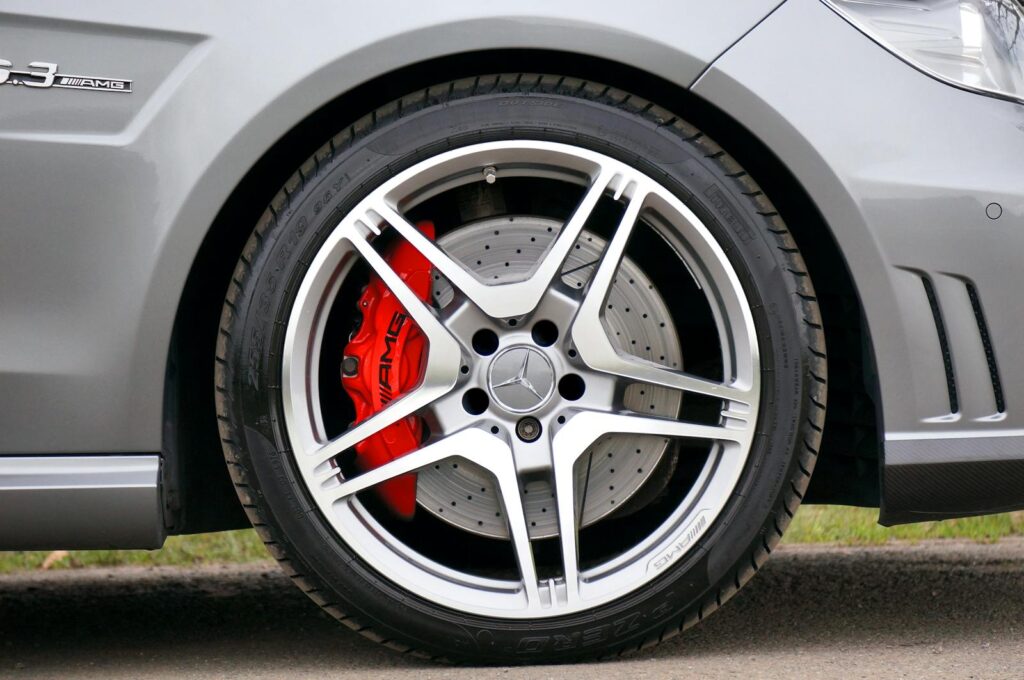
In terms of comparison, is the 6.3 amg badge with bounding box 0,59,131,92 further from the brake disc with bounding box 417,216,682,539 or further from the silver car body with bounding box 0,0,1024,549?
the brake disc with bounding box 417,216,682,539

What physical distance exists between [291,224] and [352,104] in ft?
0.80

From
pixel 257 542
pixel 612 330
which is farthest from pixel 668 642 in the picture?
pixel 257 542

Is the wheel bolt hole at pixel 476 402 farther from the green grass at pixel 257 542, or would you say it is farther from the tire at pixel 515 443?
the green grass at pixel 257 542

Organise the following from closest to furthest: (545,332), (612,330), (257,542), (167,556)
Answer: (545,332) < (612,330) < (167,556) < (257,542)

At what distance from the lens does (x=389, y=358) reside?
189 cm

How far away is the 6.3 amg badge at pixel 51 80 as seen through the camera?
5.57ft

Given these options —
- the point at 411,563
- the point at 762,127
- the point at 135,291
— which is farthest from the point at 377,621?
the point at 762,127

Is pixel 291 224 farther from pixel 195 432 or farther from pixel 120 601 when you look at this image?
pixel 120 601

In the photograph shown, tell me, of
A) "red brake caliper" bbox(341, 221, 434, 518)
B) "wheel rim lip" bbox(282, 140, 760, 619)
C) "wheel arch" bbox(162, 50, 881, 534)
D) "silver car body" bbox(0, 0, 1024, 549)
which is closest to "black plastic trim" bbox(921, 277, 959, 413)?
"silver car body" bbox(0, 0, 1024, 549)

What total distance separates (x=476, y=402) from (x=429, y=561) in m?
0.27

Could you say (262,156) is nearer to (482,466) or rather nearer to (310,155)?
(310,155)

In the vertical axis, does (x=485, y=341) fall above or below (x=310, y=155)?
below

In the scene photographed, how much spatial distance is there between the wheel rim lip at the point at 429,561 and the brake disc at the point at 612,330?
13 cm

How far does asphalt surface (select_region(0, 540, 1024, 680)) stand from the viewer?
182 centimetres
